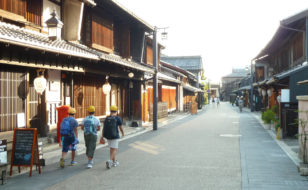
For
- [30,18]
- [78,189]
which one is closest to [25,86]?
[30,18]

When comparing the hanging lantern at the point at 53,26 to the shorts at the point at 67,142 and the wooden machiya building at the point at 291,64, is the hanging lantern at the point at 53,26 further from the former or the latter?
the wooden machiya building at the point at 291,64

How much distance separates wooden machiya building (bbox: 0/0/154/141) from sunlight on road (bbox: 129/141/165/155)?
9.60ft

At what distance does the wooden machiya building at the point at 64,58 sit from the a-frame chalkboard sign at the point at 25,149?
1.24 m

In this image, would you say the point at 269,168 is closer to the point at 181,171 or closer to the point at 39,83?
the point at 181,171

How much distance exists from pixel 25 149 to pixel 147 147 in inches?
195

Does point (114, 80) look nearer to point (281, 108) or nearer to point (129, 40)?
point (129, 40)

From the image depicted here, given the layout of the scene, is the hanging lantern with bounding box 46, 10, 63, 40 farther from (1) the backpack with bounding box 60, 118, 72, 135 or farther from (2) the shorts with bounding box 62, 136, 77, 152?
(2) the shorts with bounding box 62, 136, 77, 152

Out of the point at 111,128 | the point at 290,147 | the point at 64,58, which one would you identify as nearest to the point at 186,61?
the point at 290,147

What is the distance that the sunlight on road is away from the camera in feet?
34.7

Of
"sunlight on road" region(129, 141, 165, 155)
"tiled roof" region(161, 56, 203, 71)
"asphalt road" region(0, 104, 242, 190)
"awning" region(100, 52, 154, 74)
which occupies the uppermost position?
"tiled roof" region(161, 56, 203, 71)

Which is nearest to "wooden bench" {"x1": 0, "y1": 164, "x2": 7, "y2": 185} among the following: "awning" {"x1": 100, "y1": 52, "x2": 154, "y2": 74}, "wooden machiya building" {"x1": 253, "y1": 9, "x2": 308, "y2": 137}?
"awning" {"x1": 100, "y1": 52, "x2": 154, "y2": 74}

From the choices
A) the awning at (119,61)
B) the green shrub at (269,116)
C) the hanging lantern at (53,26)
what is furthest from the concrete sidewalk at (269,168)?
the hanging lantern at (53,26)

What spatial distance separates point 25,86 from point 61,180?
3.68 metres

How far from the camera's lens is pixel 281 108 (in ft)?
Result: 45.7
